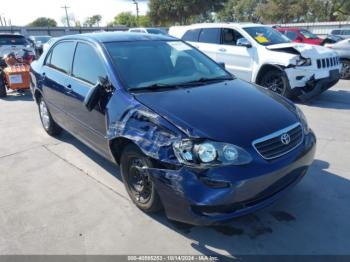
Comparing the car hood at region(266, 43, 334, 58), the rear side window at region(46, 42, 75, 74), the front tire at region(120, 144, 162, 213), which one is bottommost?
the front tire at region(120, 144, 162, 213)

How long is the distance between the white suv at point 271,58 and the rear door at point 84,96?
4.64m

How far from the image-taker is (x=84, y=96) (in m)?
3.76

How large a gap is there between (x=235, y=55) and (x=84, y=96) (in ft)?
17.1

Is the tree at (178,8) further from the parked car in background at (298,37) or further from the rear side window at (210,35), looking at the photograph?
the rear side window at (210,35)

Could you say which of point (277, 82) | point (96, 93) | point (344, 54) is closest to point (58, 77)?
point (96, 93)

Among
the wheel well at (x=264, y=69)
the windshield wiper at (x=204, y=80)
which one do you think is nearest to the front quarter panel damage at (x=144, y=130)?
the windshield wiper at (x=204, y=80)

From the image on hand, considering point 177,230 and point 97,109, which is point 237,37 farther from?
point 177,230

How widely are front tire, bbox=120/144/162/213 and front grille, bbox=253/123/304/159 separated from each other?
96 cm

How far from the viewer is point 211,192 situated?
96.4 inches

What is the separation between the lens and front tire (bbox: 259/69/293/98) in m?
7.04

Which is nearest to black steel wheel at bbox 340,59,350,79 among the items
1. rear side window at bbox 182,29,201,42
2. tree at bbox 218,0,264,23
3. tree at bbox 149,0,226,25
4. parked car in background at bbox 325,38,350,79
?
parked car in background at bbox 325,38,350,79

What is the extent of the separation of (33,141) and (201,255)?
13.0 feet

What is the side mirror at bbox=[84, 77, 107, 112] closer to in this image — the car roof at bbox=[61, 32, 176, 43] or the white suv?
the car roof at bbox=[61, 32, 176, 43]

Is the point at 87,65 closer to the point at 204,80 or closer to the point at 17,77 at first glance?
the point at 204,80
